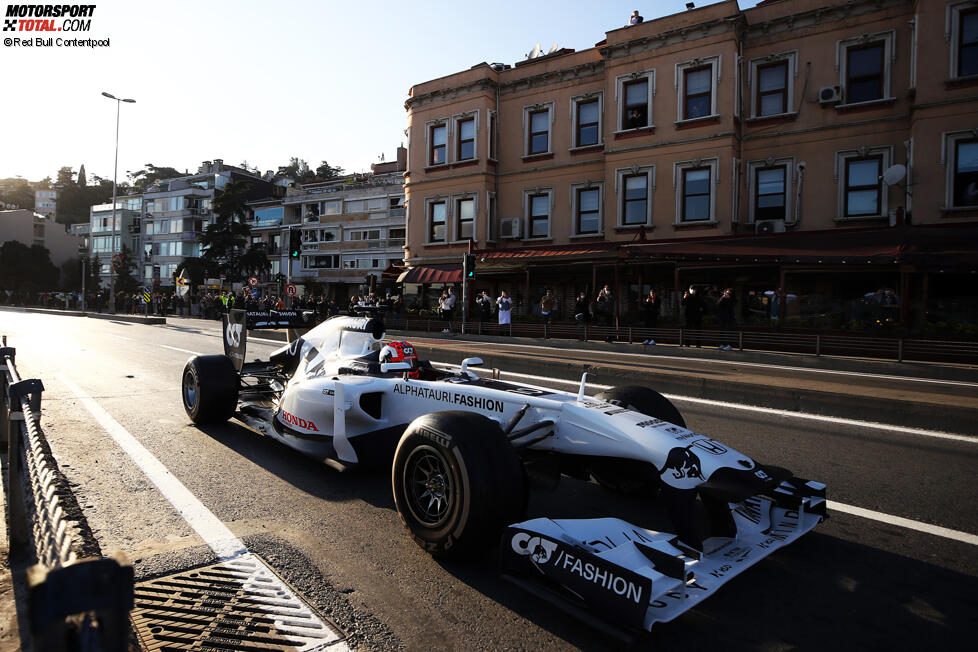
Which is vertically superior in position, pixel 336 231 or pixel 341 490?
pixel 336 231

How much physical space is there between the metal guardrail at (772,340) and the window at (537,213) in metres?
5.59

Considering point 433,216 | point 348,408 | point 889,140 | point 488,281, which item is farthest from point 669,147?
point 348,408

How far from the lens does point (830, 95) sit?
19188 millimetres

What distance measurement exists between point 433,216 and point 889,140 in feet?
59.5

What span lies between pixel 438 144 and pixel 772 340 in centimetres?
1835

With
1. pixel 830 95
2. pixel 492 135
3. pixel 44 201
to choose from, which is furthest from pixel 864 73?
pixel 44 201

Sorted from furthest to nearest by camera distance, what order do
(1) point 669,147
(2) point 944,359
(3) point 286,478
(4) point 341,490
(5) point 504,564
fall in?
1. (1) point 669,147
2. (2) point 944,359
3. (3) point 286,478
4. (4) point 341,490
5. (5) point 504,564

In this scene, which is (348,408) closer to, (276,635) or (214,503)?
(214,503)

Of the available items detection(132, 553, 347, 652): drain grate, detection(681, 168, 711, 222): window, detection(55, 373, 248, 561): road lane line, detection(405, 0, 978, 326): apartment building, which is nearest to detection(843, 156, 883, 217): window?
detection(405, 0, 978, 326): apartment building

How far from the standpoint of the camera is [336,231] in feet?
180

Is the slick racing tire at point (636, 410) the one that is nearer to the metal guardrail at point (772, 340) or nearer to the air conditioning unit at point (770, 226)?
the metal guardrail at point (772, 340)

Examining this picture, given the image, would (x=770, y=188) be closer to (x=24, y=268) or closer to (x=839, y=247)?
(x=839, y=247)

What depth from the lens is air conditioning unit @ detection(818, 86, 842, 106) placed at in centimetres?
1914

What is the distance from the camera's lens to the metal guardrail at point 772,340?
45.6 feet
